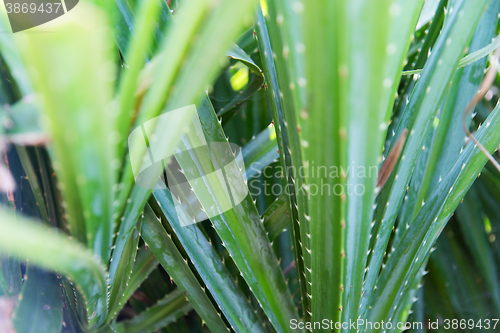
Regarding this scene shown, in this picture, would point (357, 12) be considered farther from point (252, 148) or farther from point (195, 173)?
point (252, 148)

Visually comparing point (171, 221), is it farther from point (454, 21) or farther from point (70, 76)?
point (454, 21)

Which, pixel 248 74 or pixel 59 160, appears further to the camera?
pixel 248 74

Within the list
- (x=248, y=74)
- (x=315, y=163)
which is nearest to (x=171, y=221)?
(x=315, y=163)

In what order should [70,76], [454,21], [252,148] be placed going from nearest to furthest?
[70,76]
[454,21]
[252,148]

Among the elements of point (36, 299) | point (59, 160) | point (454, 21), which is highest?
point (454, 21)

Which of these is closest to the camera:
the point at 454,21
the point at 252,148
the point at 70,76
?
the point at 70,76

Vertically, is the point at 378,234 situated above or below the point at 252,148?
below
